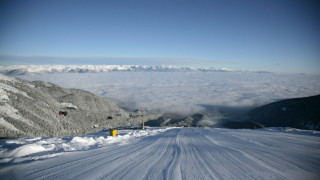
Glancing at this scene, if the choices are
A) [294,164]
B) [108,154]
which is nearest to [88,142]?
[108,154]

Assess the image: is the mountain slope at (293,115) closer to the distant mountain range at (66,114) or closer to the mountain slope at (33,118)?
the distant mountain range at (66,114)

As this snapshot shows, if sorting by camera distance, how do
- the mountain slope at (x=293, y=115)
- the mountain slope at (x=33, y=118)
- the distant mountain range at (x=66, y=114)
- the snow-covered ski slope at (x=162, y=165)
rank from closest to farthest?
1. the snow-covered ski slope at (x=162, y=165)
2. the mountain slope at (x=33, y=118)
3. the distant mountain range at (x=66, y=114)
4. the mountain slope at (x=293, y=115)

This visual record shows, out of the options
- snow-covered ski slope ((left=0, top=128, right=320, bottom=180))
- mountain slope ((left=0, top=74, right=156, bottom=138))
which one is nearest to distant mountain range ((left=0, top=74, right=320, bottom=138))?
mountain slope ((left=0, top=74, right=156, bottom=138))

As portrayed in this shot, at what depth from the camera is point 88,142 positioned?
12172mm

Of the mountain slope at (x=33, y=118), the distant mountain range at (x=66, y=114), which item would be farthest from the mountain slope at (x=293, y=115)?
the mountain slope at (x=33, y=118)

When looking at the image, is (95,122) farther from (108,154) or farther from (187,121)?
(108,154)

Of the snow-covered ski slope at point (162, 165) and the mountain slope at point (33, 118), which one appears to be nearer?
the snow-covered ski slope at point (162, 165)

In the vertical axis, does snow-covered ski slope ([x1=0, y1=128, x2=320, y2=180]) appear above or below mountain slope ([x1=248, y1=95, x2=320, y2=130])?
above

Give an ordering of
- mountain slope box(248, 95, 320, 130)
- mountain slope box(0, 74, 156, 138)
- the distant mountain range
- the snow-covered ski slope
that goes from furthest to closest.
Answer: mountain slope box(248, 95, 320, 130)
the distant mountain range
mountain slope box(0, 74, 156, 138)
the snow-covered ski slope

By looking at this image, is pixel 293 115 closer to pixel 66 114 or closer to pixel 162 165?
pixel 162 165

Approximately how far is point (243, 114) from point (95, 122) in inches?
4766

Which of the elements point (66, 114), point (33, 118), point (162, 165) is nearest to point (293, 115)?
point (162, 165)

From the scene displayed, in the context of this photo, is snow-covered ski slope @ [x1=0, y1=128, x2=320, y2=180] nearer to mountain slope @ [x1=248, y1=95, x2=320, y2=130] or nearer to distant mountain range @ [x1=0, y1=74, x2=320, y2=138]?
distant mountain range @ [x1=0, y1=74, x2=320, y2=138]

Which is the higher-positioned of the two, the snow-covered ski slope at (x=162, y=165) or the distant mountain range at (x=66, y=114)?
the snow-covered ski slope at (x=162, y=165)
